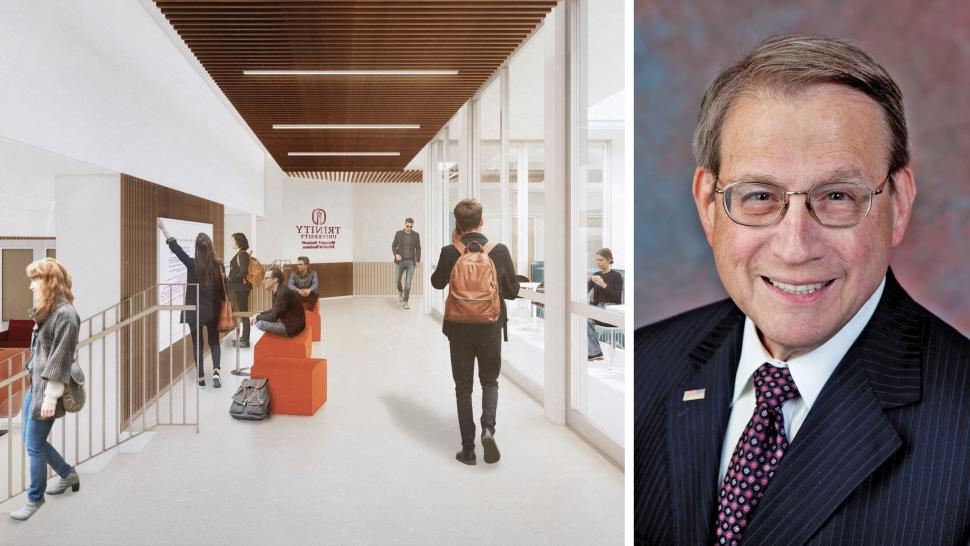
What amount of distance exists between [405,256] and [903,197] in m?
2.37

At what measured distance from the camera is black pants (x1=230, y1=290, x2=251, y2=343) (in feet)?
9.59

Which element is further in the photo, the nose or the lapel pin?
the lapel pin

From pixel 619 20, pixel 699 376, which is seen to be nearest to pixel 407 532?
pixel 699 376

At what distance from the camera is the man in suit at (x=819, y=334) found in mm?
1269

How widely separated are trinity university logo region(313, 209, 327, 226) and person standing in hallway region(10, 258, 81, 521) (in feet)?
3.97

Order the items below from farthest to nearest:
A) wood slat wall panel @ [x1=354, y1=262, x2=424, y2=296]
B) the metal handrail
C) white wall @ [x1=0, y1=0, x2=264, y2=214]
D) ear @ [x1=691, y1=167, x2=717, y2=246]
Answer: wood slat wall panel @ [x1=354, y1=262, x2=424, y2=296]
the metal handrail
white wall @ [x1=0, y1=0, x2=264, y2=214]
ear @ [x1=691, y1=167, x2=717, y2=246]

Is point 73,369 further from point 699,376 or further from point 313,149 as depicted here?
point 699,376

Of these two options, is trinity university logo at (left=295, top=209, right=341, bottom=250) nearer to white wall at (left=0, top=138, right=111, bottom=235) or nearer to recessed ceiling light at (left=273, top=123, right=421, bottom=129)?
recessed ceiling light at (left=273, top=123, right=421, bottom=129)

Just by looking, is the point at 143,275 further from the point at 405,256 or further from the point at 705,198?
the point at 705,198

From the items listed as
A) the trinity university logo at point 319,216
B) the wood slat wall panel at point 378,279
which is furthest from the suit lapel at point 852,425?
the trinity university logo at point 319,216

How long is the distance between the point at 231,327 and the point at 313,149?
1134 mm

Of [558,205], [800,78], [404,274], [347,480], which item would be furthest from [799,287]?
[347,480]

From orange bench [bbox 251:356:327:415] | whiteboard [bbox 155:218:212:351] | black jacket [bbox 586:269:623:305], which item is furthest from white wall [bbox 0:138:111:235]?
black jacket [bbox 586:269:623:305]

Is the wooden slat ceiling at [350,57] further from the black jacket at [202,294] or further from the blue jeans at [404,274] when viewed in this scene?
the black jacket at [202,294]
